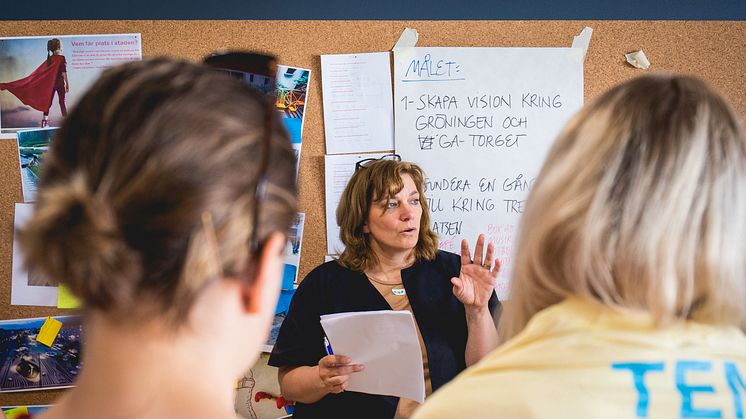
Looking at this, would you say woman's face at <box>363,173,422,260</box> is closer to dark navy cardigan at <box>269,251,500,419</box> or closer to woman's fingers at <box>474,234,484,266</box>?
dark navy cardigan at <box>269,251,500,419</box>

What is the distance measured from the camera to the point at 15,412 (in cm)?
251

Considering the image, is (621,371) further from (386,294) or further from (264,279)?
(386,294)

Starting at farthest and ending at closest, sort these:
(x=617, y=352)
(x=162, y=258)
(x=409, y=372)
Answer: (x=409, y=372) → (x=617, y=352) → (x=162, y=258)

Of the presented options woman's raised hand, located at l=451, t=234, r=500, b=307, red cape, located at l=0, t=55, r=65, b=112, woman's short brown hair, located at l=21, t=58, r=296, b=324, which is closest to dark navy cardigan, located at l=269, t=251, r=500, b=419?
woman's raised hand, located at l=451, t=234, r=500, b=307

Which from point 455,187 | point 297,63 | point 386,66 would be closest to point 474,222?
point 455,187

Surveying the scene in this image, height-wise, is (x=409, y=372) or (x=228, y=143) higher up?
(x=228, y=143)

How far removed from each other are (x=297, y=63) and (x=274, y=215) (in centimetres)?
206

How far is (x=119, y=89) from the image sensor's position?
0.58 m

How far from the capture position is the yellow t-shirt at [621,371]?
0.72 metres

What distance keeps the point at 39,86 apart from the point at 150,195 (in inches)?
89.2

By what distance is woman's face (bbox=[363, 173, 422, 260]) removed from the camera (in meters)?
2.04

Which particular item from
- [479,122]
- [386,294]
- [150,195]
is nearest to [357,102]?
[479,122]

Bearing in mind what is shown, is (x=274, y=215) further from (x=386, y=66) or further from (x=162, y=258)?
(x=386, y=66)

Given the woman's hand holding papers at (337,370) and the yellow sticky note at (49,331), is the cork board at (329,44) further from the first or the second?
the woman's hand holding papers at (337,370)
